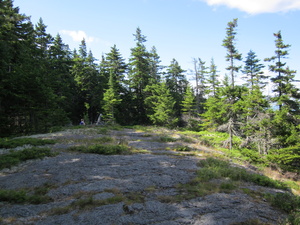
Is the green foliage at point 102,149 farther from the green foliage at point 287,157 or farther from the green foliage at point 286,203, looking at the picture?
the green foliage at point 287,157

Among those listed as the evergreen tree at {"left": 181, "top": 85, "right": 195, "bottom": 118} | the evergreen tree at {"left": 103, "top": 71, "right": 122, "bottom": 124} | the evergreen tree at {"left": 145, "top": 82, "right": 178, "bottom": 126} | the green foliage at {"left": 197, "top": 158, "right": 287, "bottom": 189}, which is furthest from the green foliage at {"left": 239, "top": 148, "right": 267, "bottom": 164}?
the evergreen tree at {"left": 103, "top": 71, "right": 122, "bottom": 124}

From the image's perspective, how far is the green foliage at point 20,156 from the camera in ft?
27.7

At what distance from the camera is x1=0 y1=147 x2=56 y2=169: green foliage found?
8.46m

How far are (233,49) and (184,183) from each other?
35704 millimetres

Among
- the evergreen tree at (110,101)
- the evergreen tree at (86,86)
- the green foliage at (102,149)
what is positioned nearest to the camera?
the green foliage at (102,149)

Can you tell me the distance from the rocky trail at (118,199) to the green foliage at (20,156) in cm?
46

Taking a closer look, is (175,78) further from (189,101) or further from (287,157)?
(287,157)

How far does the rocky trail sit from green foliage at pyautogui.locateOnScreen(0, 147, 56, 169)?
463 mm

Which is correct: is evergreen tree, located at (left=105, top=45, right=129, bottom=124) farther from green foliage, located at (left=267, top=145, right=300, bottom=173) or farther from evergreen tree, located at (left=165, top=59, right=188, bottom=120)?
green foliage, located at (left=267, top=145, right=300, bottom=173)

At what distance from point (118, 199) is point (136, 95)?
3799cm

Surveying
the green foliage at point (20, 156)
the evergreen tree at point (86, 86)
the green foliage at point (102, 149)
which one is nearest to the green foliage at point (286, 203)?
the green foliage at point (102, 149)

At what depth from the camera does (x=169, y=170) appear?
8.61 m

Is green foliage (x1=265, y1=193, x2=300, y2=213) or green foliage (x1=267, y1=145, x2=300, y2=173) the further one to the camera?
green foliage (x1=267, y1=145, x2=300, y2=173)

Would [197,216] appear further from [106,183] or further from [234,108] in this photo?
[234,108]
